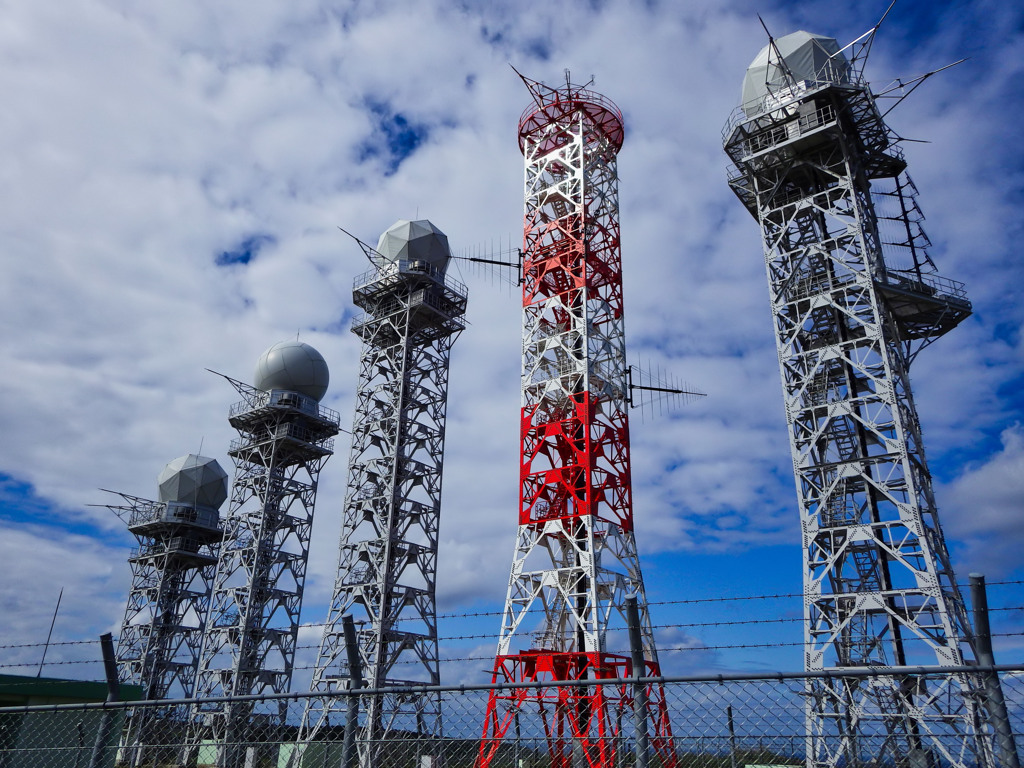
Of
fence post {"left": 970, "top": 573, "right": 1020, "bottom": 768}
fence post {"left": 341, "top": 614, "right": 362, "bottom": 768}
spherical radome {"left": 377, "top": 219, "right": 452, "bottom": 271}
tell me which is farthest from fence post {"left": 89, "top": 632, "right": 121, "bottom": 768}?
spherical radome {"left": 377, "top": 219, "right": 452, "bottom": 271}

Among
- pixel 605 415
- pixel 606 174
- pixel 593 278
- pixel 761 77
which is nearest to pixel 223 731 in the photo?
pixel 605 415

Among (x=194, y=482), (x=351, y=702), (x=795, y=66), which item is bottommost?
(x=351, y=702)

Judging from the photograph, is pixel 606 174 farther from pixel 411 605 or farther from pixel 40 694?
pixel 40 694

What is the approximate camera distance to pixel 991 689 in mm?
5605

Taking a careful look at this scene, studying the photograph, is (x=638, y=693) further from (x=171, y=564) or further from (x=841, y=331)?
(x=171, y=564)

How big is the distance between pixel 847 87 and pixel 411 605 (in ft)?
91.9

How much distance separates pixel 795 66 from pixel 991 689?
96.5ft

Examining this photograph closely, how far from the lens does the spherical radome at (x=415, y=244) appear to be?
42719 millimetres

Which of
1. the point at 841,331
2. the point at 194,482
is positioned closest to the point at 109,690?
the point at 841,331

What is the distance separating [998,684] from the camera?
5.62m

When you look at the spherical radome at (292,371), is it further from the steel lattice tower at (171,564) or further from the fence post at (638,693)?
the fence post at (638,693)

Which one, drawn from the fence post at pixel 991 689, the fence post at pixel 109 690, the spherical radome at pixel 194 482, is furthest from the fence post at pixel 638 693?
the spherical radome at pixel 194 482

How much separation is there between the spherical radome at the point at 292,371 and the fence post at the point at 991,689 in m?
45.1

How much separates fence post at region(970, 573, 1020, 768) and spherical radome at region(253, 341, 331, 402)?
45.1 meters
